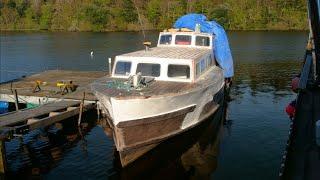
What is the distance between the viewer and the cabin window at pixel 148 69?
74.5ft

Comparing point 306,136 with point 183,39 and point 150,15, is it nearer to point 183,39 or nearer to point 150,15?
point 183,39

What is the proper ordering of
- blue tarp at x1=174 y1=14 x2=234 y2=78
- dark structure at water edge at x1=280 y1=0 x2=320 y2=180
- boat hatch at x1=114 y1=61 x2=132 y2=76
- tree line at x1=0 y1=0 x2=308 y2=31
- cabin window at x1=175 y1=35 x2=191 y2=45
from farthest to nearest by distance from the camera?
tree line at x1=0 y1=0 x2=308 y2=31 < blue tarp at x1=174 y1=14 x2=234 y2=78 < cabin window at x1=175 y1=35 x2=191 y2=45 < boat hatch at x1=114 y1=61 x2=132 y2=76 < dark structure at water edge at x1=280 y1=0 x2=320 y2=180

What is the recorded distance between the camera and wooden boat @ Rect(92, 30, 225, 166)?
1888 cm

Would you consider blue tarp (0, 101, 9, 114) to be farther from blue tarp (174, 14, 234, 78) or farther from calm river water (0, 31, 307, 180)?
blue tarp (174, 14, 234, 78)

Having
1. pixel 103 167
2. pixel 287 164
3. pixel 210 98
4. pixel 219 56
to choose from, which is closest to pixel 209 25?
pixel 219 56

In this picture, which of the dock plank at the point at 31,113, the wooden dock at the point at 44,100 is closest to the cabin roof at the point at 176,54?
the wooden dock at the point at 44,100

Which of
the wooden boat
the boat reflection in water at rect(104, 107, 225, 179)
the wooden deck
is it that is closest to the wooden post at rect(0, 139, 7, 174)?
the boat reflection in water at rect(104, 107, 225, 179)

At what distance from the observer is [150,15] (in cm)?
12081

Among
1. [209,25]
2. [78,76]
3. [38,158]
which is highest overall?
[209,25]

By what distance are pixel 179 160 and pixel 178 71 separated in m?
4.77

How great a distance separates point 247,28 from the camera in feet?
381

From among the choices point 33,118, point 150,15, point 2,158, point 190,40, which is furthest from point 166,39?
point 150,15

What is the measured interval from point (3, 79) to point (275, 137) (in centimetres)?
3004

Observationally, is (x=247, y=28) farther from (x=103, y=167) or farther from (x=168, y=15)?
(x=103, y=167)
